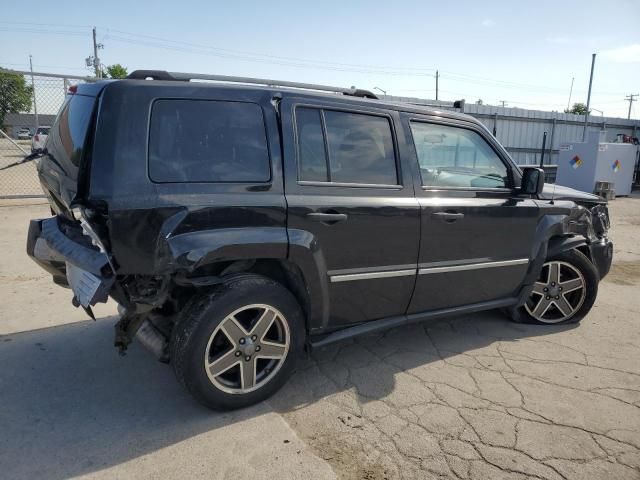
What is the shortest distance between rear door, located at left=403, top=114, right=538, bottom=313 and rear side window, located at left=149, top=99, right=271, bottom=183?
1.23 m

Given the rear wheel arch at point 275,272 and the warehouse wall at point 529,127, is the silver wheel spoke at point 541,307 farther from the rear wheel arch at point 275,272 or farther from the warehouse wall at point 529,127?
the warehouse wall at point 529,127

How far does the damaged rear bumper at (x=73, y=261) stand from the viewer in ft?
8.36

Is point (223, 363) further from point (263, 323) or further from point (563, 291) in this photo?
point (563, 291)

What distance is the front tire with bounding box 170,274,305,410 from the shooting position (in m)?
2.77

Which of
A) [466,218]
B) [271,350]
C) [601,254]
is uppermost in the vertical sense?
[466,218]

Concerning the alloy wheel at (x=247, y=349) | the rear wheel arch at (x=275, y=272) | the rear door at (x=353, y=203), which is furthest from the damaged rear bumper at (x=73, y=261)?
the rear door at (x=353, y=203)

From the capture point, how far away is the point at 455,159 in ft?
12.8

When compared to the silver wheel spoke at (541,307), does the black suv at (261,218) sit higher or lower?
higher

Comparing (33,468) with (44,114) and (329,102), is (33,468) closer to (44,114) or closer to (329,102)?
(329,102)

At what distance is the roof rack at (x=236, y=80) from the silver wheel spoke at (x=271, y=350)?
1.70m

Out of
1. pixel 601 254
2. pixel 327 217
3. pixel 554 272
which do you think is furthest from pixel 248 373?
pixel 601 254

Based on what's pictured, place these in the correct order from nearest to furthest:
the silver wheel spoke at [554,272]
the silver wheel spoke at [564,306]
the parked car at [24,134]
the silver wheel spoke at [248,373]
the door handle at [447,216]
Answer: the silver wheel spoke at [248,373]
the door handle at [447,216]
the silver wheel spoke at [554,272]
the silver wheel spoke at [564,306]
the parked car at [24,134]

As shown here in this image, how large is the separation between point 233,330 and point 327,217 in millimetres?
905

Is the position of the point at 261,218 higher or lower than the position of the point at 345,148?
lower
